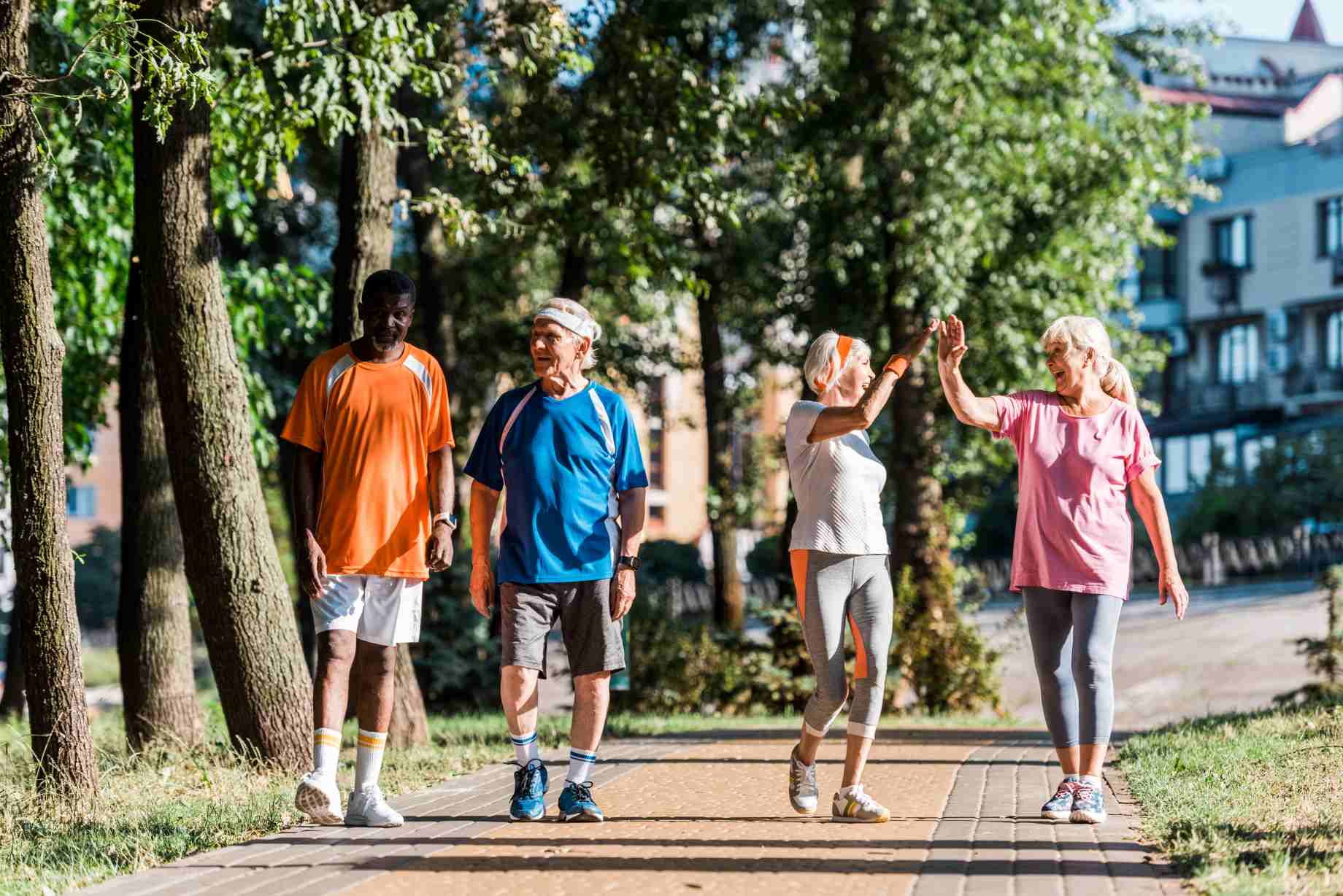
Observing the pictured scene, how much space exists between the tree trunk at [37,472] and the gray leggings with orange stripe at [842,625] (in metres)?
3.36

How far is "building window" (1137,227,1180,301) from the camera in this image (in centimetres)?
5844

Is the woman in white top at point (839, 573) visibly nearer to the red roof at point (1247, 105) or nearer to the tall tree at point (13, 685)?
the tall tree at point (13, 685)

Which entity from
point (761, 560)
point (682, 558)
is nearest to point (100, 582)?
point (682, 558)

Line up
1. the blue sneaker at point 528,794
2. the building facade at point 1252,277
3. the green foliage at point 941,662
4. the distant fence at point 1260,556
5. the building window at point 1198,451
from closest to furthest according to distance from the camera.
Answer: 1. the blue sneaker at point 528,794
2. the green foliage at point 941,662
3. the distant fence at point 1260,556
4. the building facade at point 1252,277
5. the building window at point 1198,451

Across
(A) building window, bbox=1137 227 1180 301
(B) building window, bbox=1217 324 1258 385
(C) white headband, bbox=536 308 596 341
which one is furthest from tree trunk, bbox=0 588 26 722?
(A) building window, bbox=1137 227 1180 301

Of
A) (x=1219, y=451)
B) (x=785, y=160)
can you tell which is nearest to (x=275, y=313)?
(x=785, y=160)

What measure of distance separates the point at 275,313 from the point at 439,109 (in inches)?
121

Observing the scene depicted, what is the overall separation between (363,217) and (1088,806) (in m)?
6.24

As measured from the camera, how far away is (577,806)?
648cm

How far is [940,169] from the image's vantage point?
17.2 metres

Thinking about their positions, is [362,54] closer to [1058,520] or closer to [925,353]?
[1058,520]

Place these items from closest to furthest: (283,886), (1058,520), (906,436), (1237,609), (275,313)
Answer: (283,886), (1058,520), (275,313), (906,436), (1237,609)

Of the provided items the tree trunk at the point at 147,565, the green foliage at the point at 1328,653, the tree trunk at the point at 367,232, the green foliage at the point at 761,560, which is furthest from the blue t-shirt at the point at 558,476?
the green foliage at the point at 761,560

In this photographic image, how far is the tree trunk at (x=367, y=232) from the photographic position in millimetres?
10531
